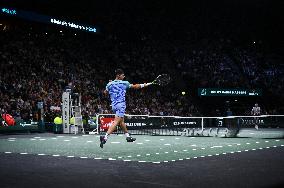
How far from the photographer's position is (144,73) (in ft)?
133

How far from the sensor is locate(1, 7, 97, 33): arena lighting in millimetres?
34991

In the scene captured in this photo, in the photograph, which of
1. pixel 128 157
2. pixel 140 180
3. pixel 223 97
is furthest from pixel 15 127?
pixel 223 97

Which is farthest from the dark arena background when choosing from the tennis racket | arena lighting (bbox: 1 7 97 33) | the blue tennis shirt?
the tennis racket

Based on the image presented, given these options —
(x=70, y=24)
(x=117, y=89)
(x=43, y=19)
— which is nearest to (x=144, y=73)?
(x=70, y=24)

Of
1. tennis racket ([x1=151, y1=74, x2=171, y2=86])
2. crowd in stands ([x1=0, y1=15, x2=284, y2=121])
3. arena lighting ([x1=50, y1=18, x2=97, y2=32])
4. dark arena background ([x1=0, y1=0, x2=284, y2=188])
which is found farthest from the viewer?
arena lighting ([x1=50, y1=18, x2=97, y2=32])

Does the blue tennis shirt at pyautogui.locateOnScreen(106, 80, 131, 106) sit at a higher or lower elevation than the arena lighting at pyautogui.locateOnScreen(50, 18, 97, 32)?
lower

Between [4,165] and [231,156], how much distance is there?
5.22m

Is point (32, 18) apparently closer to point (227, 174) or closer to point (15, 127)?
point (15, 127)

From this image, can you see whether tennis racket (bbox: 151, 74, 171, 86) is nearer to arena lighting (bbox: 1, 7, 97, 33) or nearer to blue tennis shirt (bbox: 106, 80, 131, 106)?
blue tennis shirt (bbox: 106, 80, 131, 106)

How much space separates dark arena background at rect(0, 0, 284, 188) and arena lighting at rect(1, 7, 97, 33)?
0.09m

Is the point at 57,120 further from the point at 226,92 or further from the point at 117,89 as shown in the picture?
the point at 226,92

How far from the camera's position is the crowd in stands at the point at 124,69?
99.2 ft

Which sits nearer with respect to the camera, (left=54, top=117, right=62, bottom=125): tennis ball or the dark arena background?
the dark arena background

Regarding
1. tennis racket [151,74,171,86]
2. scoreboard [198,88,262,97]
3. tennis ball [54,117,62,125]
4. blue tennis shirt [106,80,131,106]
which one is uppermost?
scoreboard [198,88,262,97]
